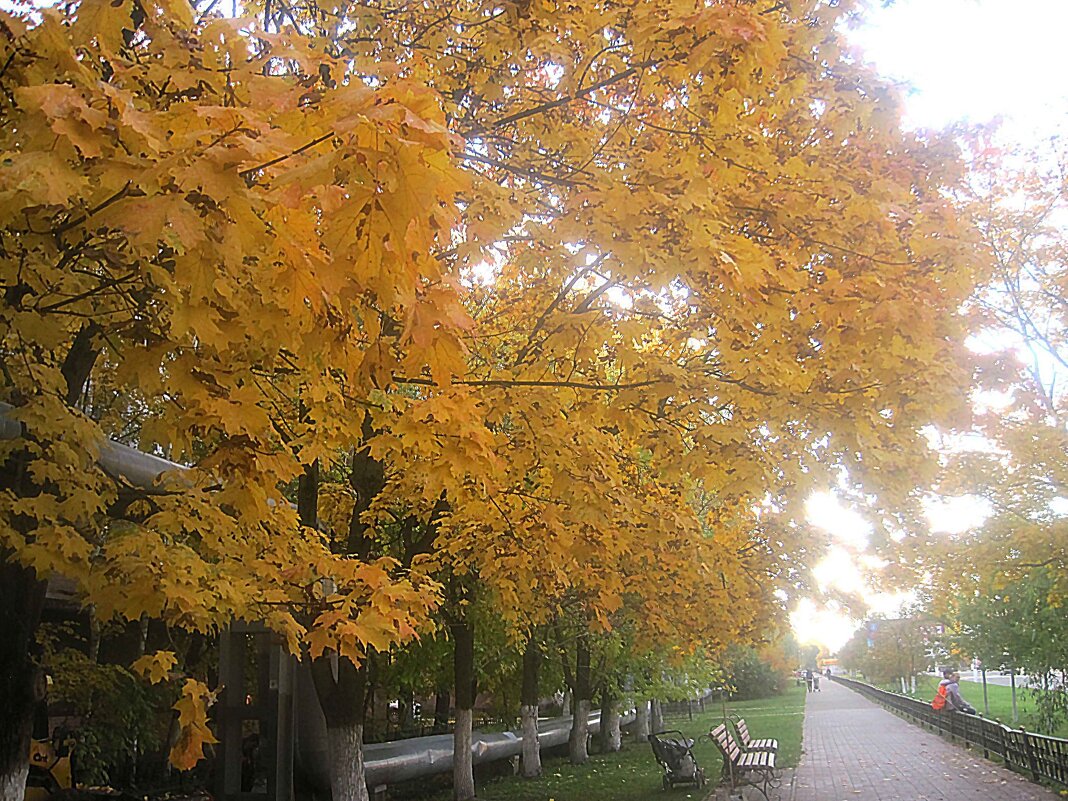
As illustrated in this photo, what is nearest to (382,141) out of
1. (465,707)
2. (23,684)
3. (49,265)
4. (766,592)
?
(49,265)

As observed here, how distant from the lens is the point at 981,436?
491 inches

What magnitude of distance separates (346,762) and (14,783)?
4.54 meters

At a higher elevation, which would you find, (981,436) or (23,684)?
(981,436)

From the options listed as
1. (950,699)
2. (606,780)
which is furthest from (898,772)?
(950,699)

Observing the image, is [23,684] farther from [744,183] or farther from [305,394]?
[744,183]

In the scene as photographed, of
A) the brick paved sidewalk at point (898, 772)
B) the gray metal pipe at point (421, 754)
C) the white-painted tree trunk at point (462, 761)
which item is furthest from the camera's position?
the gray metal pipe at point (421, 754)

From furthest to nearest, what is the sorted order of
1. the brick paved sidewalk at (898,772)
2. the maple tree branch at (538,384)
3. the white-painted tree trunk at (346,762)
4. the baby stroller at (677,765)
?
the baby stroller at (677,765), the brick paved sidewalk at (898,772), the white-painted tree trunk at (346,762), the maple tree branch at (538,384)

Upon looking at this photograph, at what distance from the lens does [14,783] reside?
4.69m

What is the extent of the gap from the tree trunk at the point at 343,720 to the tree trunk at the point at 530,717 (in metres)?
7.84

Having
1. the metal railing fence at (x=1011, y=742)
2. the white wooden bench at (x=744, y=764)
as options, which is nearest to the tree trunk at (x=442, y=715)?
the white wooden bench at (x=744, y=764)

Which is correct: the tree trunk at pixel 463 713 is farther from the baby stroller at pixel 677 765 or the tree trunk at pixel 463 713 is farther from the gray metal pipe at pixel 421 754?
the baby stroller at pixel 677 765

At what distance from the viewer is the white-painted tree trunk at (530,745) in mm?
16641

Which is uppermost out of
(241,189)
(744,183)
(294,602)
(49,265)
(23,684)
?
(744,183)

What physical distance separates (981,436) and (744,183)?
918 centimetres
